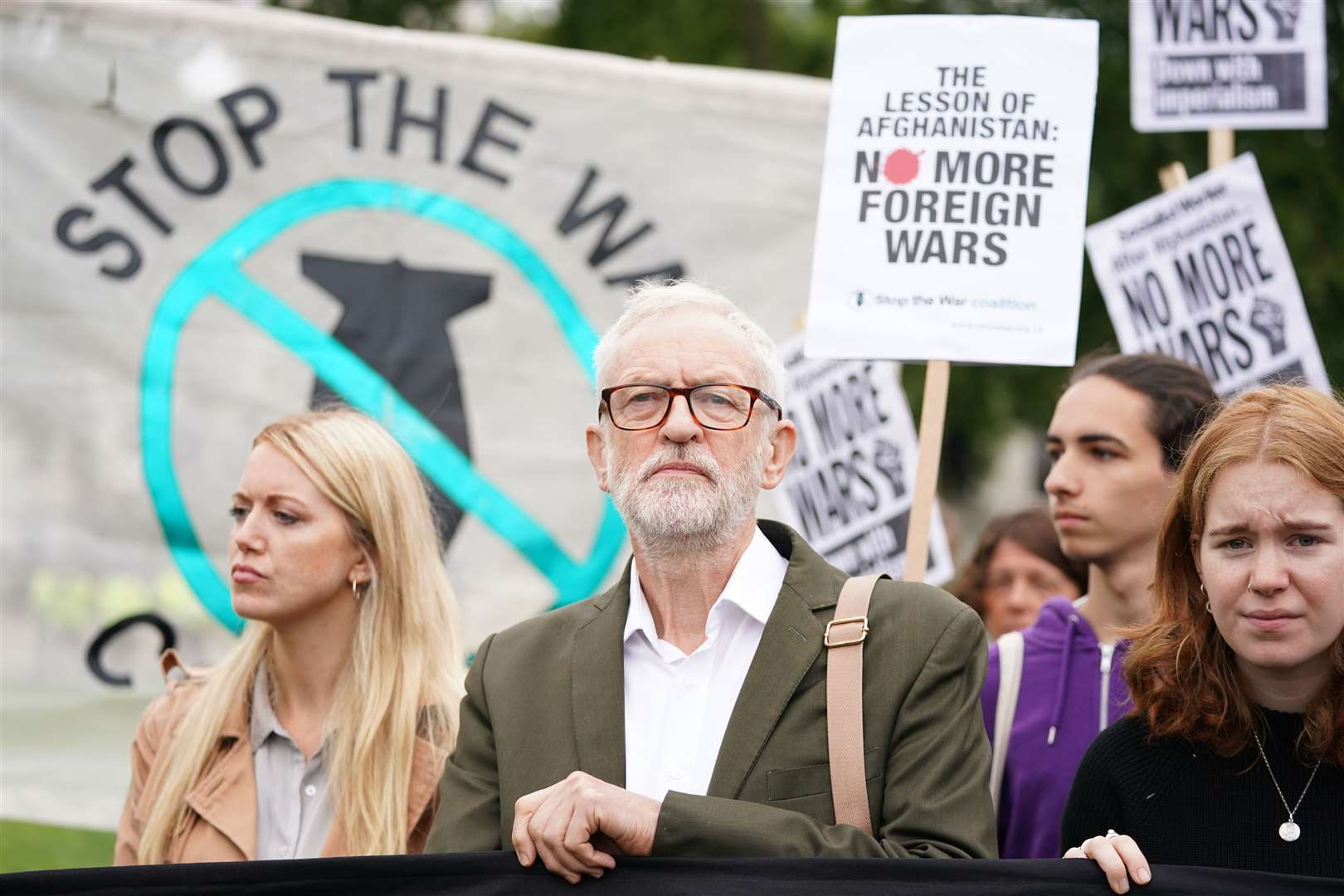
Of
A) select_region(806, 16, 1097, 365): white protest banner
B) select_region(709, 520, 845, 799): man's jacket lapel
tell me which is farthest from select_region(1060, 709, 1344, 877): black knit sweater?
select_region(806, 16, 1097, 365): white protest banner

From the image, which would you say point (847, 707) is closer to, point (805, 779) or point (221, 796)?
point (805, 779)

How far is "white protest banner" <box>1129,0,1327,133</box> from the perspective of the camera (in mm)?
4777

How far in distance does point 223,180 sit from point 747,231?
1706mm

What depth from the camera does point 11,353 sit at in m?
4.81

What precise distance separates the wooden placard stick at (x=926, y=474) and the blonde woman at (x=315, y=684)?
108 cm

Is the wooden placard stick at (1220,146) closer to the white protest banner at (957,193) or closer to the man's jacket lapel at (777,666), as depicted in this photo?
the white protest banner at (957,193)

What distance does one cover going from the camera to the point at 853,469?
4.73 m

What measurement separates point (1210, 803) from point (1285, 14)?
3088mm

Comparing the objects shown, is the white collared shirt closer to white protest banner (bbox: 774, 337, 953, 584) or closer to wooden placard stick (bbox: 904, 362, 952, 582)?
wooden placard stick (bbox: 904, 362, 952, 582)

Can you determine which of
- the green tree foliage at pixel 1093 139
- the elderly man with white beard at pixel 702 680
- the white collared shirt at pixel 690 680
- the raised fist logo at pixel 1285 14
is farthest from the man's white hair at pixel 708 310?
the green tree foliage at pixel 1093 139

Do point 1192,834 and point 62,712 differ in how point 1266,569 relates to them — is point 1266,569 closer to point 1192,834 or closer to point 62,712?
point 1192,834

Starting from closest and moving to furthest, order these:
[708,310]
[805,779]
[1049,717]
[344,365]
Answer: [805,779], [708,310], [1049,717], [344,365]

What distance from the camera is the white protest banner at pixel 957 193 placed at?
346 cm

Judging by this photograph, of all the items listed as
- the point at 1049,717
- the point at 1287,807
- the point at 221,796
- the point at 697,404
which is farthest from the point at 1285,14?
the point at 221,796
